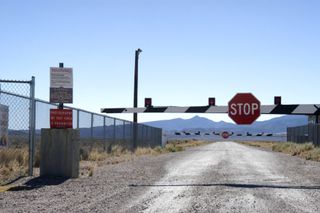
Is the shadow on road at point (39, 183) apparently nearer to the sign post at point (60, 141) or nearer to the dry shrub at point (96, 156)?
the sign post at point (60, 141)

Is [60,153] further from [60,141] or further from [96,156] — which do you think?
[96,156]

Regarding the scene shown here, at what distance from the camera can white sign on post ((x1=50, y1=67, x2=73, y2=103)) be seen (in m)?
16.5

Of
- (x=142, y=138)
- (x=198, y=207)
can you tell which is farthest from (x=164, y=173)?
(x=142, y=138)

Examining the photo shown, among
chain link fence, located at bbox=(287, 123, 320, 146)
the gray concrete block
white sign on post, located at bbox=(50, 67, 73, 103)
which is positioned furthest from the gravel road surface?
chain link fence, located at bbox=(287, 123, 320, 146)

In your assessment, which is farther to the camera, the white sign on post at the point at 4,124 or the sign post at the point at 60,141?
the sign post at the point at 60,141

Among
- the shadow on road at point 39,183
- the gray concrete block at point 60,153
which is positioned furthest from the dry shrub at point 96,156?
the shadow on road at point 39,183

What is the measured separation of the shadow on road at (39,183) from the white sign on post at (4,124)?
3.60 ft

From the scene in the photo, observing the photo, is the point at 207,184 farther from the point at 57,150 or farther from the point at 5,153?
the point at 5,153

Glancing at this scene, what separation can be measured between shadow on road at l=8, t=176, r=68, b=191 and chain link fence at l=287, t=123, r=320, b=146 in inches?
1088

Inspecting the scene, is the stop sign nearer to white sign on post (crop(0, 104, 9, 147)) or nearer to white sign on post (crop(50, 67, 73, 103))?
white sign on post (crop(50, 67, 73, 103))

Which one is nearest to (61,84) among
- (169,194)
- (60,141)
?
(60,141)

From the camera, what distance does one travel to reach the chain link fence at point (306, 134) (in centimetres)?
4031

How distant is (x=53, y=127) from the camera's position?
16297 mm

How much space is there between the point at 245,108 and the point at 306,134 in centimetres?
3307
